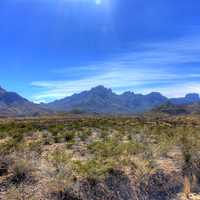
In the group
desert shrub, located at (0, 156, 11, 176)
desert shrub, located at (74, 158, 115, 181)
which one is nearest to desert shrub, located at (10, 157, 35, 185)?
desert shrub, located at (0, 156, 11, 176)

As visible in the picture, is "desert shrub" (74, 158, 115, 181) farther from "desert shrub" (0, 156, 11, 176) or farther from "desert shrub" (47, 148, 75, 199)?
"desert shrub" (0, 156, 11, 176)

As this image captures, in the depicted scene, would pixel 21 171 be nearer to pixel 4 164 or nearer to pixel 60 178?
pixel 4 164

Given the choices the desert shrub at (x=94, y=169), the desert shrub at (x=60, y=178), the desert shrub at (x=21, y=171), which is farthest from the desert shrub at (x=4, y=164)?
the desert shrub at (x=94, y=169)

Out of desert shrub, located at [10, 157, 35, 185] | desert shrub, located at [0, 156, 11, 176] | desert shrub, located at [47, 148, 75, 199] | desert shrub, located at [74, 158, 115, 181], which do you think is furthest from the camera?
desert shrub, located at [0, 156, 11, 176]

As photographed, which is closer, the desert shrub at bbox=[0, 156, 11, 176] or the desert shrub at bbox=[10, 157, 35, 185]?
the desert shrub at bbox=[10, 157, 35, 185]

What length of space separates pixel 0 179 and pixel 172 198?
5572 millimetres

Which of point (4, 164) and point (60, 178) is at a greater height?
point (4, 164)

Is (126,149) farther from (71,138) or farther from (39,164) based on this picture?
(71,138)

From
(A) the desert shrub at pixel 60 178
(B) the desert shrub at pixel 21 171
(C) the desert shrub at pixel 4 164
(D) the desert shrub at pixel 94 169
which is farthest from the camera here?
(C) the desert shrub at pixel 4 164

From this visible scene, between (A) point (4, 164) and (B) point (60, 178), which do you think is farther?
(A) point (4, 164)

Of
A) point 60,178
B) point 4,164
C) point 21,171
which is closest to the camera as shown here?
point 60,178

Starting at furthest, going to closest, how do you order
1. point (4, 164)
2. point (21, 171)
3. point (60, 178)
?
point (4, 164) < point (21, 171) < point (60, 178)

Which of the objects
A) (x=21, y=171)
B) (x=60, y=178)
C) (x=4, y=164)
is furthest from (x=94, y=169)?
(x=4, y=164)

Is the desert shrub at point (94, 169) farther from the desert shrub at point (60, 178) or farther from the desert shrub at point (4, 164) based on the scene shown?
the desert shrub at point (4, 164)
